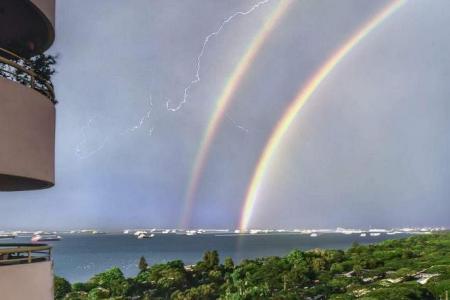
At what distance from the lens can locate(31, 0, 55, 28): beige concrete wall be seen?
8.61 m

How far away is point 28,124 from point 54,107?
1.34m

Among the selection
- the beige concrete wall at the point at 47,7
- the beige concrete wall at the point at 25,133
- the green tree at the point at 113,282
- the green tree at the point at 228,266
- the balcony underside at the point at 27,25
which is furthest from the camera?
the green tree at the point at 228,266

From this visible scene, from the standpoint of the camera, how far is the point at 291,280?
→ 135 ft

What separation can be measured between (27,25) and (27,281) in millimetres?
5428

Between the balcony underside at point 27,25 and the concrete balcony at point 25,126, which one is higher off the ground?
the balcony underside at point 27,25

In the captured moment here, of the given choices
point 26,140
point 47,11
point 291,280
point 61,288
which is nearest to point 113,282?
point 61,288

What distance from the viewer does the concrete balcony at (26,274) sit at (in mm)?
7031

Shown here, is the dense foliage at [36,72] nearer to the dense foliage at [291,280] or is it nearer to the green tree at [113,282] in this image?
the dense foliage at [291,280]

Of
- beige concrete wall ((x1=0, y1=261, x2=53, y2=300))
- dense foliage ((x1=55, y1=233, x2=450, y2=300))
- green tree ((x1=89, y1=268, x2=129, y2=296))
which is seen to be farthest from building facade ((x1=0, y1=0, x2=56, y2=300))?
green tree ((x1=89, y1=268, x2=129, y2=296))

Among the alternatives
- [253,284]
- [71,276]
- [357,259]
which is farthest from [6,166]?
[71,276]

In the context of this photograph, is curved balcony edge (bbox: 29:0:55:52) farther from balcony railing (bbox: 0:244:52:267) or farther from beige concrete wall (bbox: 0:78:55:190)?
balcony railing (bbox: 0:244:52:267)

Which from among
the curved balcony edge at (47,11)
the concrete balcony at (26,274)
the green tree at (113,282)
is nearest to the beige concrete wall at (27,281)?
the concrete balcony at (26,274)

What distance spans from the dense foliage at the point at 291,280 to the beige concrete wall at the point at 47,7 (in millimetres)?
25116

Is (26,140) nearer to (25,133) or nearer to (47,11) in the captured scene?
(25,133)
